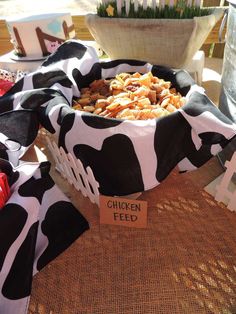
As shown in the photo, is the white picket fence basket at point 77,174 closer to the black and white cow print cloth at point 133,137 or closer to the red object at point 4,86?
the black and white cow print cloth at point 133,137

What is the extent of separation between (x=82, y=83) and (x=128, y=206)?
303 millimetres

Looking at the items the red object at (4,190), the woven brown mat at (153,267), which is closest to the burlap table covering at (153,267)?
the woven brown mat at (153,267)

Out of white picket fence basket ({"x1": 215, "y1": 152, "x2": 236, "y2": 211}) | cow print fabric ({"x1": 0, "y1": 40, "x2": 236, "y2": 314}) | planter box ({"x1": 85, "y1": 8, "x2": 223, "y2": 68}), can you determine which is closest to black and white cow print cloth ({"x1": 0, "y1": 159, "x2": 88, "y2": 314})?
cow print fabric ({"x1": 0, "y1": 40, "x2": 236, "y2": 314})

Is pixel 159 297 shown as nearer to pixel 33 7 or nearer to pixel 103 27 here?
pixel 103 27

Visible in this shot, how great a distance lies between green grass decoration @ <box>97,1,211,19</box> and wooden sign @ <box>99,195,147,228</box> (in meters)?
0.47

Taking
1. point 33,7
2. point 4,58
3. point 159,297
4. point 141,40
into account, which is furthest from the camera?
point 33,7

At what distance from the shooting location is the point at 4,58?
0.83 metres

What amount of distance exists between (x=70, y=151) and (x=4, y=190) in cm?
13

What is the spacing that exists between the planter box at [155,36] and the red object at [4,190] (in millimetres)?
477

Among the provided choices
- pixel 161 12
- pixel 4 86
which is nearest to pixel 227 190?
pixel 161 12

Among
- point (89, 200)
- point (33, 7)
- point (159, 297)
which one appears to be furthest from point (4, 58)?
point (33, 7)

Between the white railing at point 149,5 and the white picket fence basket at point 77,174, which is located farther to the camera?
the white railing at point 149,5

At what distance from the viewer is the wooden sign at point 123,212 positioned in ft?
1.61

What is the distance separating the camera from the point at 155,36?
69 centimetres
